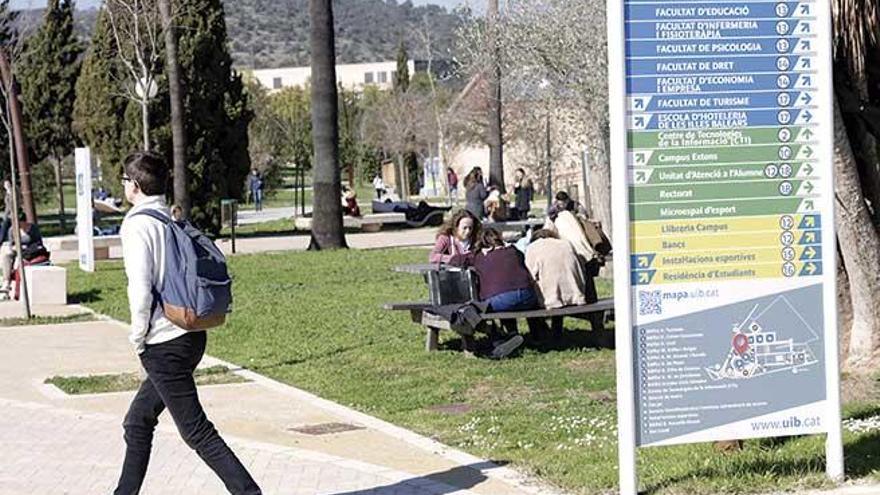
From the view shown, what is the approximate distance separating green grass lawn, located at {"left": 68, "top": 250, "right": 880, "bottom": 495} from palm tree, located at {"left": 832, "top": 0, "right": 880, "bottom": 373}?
0.43 meters

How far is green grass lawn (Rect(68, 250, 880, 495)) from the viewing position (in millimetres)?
8172

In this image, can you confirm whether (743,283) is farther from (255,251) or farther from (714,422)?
(255,251)

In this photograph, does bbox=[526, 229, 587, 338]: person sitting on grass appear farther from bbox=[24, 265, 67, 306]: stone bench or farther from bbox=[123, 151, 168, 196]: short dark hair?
bbox=[24, 265, 67, 306]: stone bench

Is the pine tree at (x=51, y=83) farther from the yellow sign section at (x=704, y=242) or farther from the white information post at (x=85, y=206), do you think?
the yellow sign section at (x=704, y=242)

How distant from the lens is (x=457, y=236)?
15781 millimetres

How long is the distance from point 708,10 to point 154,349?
307 cm

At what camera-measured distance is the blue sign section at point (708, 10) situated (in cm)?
753

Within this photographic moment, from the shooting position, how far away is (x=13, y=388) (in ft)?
42.3

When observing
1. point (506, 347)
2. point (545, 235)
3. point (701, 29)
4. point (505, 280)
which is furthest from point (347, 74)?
point (701, 29)

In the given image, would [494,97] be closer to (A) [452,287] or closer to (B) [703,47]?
(A) [452,287]

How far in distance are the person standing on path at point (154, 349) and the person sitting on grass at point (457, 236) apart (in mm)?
7809

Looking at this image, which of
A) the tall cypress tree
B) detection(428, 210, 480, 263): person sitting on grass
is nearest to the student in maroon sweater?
detection(428, 210, 480, 263): person sitting on grass

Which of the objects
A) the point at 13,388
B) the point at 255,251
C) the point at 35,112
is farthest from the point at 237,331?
the point at 35,112

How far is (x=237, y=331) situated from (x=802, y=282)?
9642 millimetres
